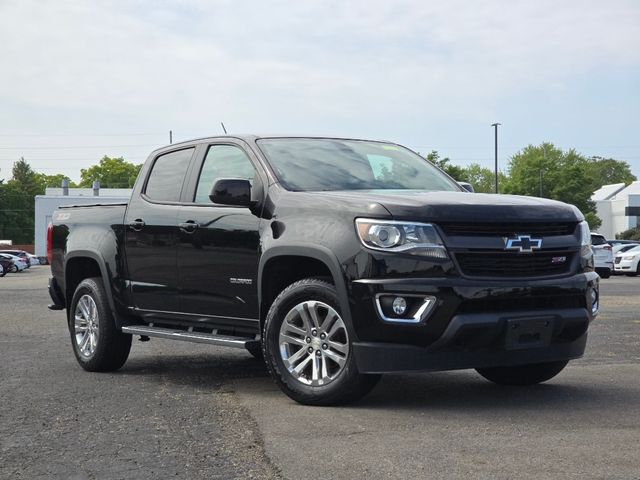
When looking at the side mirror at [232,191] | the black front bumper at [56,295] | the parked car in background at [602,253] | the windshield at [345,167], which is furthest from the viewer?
the parked car in background at [602,253]

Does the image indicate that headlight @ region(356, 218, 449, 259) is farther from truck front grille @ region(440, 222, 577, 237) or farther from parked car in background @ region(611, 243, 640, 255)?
parked car in background @ region(611, 243, 640, 255)

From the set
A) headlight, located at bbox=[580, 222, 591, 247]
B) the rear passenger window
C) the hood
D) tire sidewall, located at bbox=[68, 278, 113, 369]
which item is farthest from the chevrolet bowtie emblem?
tire sidewall, located at bbox=[68, 278, 113, 369]

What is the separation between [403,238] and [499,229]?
61 cm

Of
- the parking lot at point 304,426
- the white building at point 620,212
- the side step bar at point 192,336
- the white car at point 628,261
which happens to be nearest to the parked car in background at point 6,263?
the white car at point 628,261

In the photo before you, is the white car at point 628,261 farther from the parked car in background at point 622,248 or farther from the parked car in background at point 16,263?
the parked car in background at point 16,263

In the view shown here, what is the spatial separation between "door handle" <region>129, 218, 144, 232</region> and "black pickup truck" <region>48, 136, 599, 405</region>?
0.03 meters

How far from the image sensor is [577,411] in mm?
6090

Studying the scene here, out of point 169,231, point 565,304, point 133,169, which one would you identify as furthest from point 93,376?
point 133,169

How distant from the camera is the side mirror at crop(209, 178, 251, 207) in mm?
6734

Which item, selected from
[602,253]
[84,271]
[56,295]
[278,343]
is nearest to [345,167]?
[278,343]

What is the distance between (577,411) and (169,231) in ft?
10.9

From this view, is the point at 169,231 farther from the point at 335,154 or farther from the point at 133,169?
the point at 133,169

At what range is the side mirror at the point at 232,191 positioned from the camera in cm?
673

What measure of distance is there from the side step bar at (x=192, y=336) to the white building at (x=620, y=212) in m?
103
